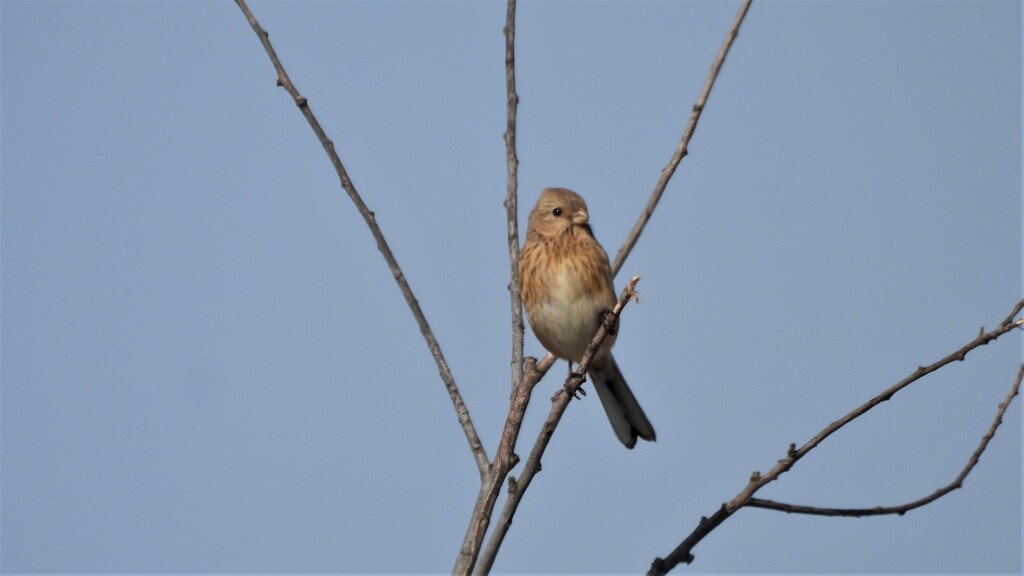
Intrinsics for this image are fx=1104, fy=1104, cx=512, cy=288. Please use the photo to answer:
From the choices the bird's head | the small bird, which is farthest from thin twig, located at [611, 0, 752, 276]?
the bird's head

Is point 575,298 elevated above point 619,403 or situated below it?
above

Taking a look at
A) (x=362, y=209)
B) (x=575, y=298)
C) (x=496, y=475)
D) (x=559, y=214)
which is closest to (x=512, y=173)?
(x=362, y=209)

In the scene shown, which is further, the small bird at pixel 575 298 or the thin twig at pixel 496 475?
the small bird at pixel 575 298

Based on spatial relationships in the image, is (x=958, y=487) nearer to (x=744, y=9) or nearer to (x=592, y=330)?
(x=744, y=9)

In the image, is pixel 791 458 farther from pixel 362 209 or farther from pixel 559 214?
pixel 559 214

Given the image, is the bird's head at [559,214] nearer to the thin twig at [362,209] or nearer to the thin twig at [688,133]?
the thin twig at [688,133]

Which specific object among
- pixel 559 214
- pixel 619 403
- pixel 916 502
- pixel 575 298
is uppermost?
pixel 559 214

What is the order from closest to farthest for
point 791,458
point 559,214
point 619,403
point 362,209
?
point 791,458
point 362,209
point 619,403
point 559,214

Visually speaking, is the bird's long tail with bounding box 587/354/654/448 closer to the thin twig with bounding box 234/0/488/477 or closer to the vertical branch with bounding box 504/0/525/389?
the vertical branch with bounding box 504/0/525/389

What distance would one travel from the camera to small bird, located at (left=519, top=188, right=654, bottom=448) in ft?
18.6

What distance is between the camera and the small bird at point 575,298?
18.6ft

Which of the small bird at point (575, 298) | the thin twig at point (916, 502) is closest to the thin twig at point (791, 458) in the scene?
the thin twig at point (916, 502)

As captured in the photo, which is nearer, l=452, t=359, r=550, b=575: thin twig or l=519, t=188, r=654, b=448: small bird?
l=452, t=359, r=550, b=575: thin twig

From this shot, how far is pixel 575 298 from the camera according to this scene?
18.5 ft
